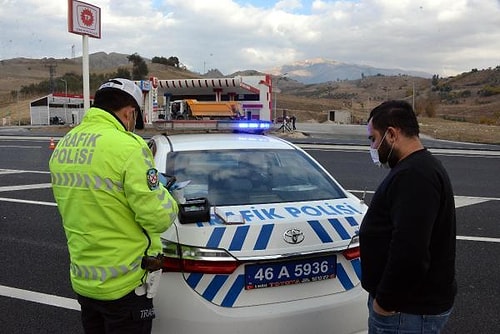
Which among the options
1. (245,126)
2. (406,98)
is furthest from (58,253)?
(406,98)

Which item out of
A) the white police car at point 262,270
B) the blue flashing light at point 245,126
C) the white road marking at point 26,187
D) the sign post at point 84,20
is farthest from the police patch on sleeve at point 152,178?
the sign post at point 84,20

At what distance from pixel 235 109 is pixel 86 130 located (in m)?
7.95

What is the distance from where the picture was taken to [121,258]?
7.45 ft

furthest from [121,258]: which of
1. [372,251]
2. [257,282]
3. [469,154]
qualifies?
[469,154]

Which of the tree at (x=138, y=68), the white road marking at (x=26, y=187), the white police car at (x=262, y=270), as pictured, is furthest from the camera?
the tree at (x=138, y=68)

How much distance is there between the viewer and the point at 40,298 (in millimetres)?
4543

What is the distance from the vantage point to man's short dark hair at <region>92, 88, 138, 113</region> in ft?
7.85

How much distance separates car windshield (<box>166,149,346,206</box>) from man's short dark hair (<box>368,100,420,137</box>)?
4.23 ft

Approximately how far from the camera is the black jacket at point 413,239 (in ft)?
6.40

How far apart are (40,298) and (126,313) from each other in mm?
2653

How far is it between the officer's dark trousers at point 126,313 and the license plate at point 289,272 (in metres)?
0.59

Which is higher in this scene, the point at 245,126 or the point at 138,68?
the point at 138,68

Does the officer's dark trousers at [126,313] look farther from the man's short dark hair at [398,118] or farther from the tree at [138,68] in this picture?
the tree at [138,68]

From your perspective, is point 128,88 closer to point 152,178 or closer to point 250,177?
point 152,178
